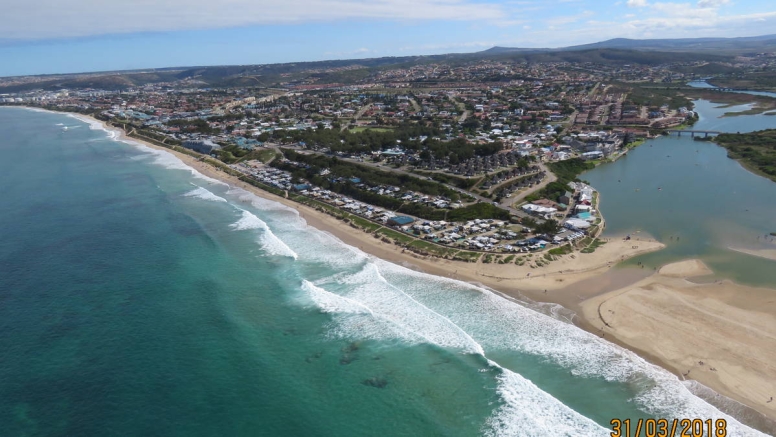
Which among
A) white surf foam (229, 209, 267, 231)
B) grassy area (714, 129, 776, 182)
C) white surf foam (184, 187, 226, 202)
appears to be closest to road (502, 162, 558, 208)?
white surf foam (229, 209, 267, 231)

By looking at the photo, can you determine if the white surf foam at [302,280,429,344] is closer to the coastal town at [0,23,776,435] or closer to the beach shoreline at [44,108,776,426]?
the coastal town at [0,23,776,435]

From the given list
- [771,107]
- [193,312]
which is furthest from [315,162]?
[771,107]

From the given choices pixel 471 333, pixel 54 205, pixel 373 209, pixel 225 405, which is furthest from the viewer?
pixel 54 205

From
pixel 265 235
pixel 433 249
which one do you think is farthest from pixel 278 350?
pixel 265 235

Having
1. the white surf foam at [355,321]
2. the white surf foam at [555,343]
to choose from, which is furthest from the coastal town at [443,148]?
the white surf foam at [355,321]

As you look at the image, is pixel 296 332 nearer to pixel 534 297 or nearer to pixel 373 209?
pixel 534 297

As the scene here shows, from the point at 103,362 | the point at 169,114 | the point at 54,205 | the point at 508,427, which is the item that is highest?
the point at 169,114
